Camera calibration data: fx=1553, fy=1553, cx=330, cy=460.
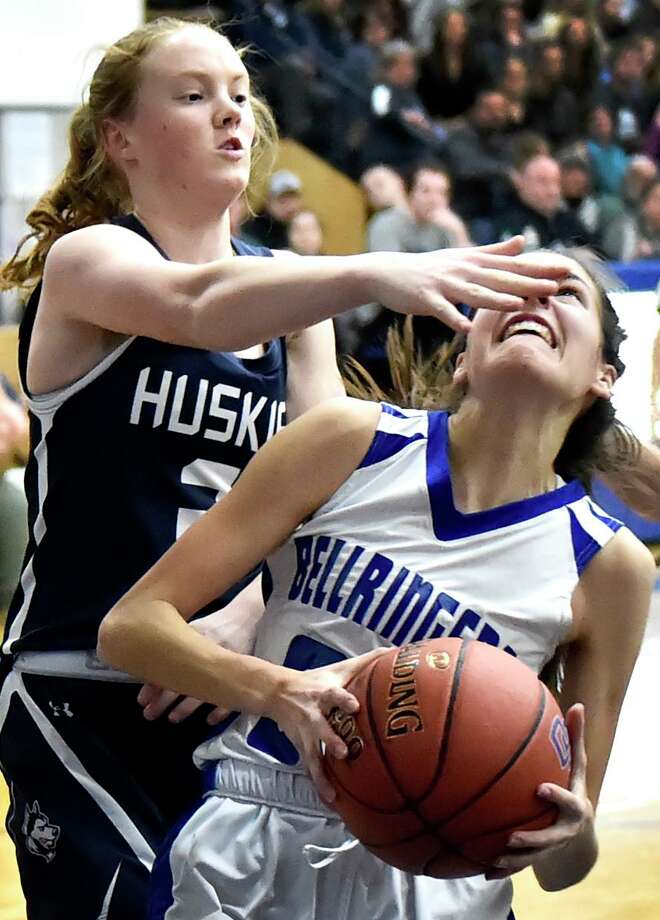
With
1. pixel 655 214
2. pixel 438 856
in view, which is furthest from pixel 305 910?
pixel 655 214

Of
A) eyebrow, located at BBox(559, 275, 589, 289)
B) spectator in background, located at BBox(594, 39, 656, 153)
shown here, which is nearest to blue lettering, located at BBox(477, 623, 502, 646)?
eyebrow, located at BBox(559, 275, 589, 289)

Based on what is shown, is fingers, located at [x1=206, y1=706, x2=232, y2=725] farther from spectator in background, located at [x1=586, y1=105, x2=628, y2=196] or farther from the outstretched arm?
spectator in background, located at [x1=586, y1=105, x2=628, y2=196]

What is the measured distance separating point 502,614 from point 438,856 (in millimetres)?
317

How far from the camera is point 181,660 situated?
1.90m

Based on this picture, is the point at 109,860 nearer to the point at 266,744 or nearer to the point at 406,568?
the point at 266,744

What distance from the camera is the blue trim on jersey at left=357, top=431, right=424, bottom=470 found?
201 centimetres

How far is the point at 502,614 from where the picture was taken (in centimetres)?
194

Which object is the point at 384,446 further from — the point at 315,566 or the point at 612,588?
the point at 612,588

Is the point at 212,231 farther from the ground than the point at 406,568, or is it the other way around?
the point at 212,231

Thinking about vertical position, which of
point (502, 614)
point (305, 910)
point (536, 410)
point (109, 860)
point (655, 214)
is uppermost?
point (536, 410)

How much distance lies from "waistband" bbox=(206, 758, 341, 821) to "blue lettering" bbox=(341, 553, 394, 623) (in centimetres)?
22

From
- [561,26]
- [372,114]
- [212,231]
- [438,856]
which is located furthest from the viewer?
[561,26]

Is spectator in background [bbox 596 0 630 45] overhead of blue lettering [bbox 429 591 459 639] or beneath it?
beneath

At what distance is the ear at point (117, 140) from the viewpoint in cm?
226
